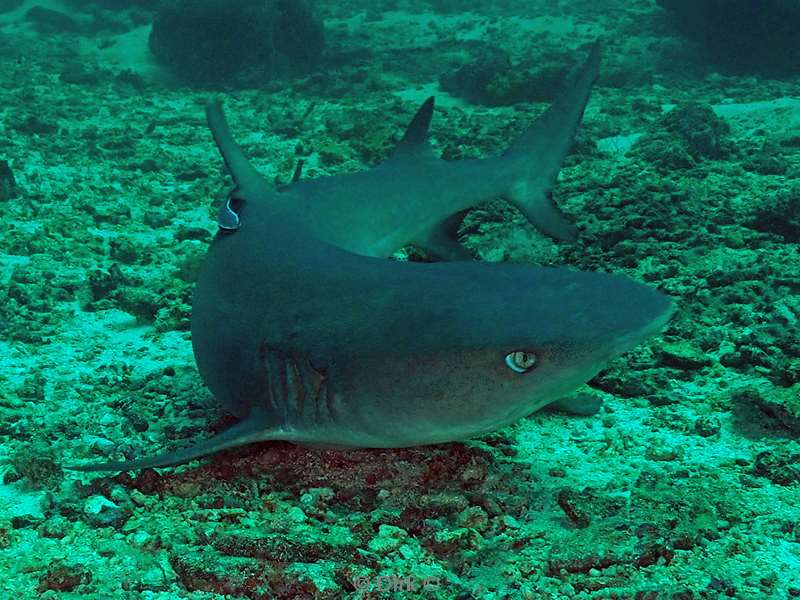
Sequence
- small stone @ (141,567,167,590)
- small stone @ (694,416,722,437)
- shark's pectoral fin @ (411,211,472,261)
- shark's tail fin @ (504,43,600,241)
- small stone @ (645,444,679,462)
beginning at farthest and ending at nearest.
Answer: shark's tail fin @ (504,43,600,241) < shark's pectoral fin @ (411,211,472,261) < small stone @ (694,416,722,437) < small stone @ (645,444,679,462) < small stone @ (141,567,167,590)

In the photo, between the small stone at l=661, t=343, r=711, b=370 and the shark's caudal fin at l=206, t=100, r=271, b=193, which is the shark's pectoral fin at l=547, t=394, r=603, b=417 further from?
the shark's caudal fin at l=206, t=100, r=271, b=193

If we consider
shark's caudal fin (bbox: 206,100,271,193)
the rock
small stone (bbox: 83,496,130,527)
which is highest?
shark's caudal fin (bbox: 206,100,271,193)

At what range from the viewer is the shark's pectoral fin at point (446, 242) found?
460cm

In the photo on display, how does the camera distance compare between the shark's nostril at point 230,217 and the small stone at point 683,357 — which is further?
the small stone at point 683,357

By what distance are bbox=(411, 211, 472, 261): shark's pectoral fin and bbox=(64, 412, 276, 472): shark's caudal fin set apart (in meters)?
2.31

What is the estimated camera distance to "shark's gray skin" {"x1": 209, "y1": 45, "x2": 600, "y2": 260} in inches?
150

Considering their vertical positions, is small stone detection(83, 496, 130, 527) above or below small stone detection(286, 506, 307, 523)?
above

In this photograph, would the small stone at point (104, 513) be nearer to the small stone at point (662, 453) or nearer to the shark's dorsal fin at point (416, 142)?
the small stone at point (662, 453)

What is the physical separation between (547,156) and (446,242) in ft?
3.57

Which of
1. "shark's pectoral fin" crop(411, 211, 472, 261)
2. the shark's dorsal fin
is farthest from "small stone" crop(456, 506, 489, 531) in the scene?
the shark's dorsal fin

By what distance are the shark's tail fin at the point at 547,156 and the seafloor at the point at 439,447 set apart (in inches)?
20.2

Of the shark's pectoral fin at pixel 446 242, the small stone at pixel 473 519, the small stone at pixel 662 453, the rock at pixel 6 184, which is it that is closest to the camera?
the small stone at pixel 473 519

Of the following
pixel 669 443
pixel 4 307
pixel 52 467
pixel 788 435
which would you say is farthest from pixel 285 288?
pixel 4 307

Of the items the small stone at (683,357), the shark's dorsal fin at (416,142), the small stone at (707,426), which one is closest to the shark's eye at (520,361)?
the small stone at (707,426)
